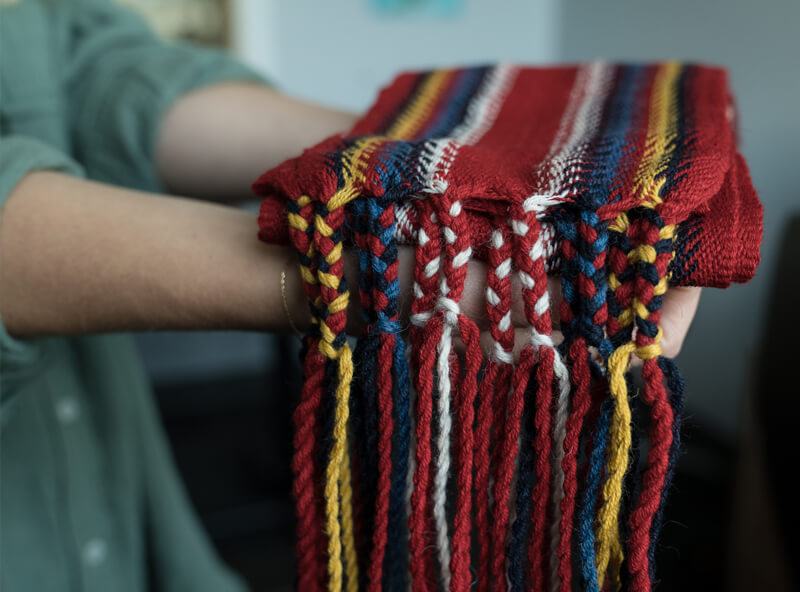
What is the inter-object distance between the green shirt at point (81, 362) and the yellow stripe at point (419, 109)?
0.74 ft

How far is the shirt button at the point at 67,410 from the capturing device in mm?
673

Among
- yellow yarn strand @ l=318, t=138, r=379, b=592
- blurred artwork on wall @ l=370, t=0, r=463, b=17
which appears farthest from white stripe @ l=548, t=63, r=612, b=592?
blurred artwork on wall @ l=370, t=0, r=463, b=17

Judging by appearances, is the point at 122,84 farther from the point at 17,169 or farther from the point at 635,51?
the point at 635,51

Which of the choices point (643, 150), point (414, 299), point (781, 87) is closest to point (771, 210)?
point (781, 87)

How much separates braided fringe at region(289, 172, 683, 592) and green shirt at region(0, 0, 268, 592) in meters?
0.36

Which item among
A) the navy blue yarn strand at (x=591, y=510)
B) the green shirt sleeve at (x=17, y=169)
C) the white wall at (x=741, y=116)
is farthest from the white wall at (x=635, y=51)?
the green shirt sleeve at (x=17, y=169)

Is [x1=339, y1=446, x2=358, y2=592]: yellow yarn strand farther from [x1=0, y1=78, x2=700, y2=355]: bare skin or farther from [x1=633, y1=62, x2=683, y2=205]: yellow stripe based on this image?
[x1=633, y1=62, x2=683, y2=205]: yellow stripe

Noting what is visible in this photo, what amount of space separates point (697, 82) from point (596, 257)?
1.03ft

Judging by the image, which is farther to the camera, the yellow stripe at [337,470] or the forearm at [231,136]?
the forearm at [231,136]

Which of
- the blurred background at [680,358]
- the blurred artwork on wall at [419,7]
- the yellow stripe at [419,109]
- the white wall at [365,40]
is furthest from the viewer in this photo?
the blurred artwork on wall at [419,7]

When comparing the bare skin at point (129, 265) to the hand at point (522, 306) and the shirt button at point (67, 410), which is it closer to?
the hand at point (522, 306)

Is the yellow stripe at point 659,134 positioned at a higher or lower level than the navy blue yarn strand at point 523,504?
higher

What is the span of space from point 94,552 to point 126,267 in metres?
0.44

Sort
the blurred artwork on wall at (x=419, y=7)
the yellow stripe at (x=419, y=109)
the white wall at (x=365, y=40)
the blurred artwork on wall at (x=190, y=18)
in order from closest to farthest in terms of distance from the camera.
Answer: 1. the yellow stripe at (x=419, y=109)
2. the blurred artwork on wall at (x=190, y=18)
3. the white wall at (x=365, y=40)
4. the blurred artwork on wall at (x=419, y=7)
